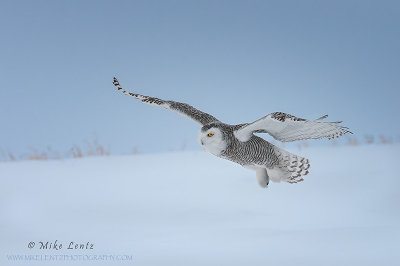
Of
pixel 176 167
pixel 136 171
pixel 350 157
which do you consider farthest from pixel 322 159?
pixel 136 171

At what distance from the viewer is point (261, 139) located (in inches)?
70.5

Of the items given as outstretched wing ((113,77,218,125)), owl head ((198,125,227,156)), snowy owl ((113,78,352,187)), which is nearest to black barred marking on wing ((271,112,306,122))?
snowy owl ((113,78,352,187))

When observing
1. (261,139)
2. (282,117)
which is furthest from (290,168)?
(282,117)

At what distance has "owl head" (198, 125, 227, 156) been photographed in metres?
1.67

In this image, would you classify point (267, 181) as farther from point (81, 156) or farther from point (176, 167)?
point (81, 156)

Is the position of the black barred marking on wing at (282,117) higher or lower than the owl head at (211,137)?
lower

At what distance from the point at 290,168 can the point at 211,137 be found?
0.33 meters

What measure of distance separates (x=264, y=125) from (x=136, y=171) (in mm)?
1405

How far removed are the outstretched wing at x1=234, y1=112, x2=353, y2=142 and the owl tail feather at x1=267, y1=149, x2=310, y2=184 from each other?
0.07 metres

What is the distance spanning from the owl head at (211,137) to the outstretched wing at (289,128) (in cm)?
6

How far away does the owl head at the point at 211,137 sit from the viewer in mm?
1669

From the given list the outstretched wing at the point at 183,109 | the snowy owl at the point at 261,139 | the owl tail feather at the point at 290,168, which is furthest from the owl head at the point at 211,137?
the owl tail feather at the point at 290,168

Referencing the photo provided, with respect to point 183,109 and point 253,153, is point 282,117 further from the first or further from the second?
point 183,109

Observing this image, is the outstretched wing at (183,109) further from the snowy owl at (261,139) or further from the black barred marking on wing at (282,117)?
the black barred marking on wing at (282,117)
